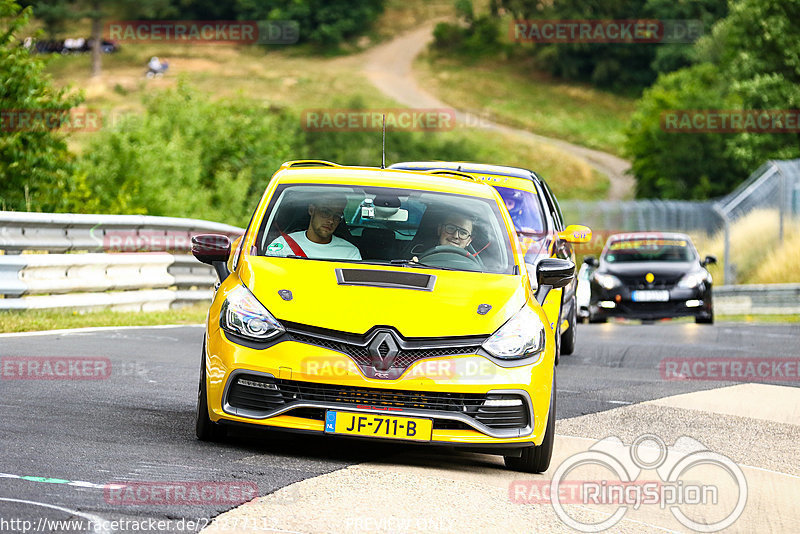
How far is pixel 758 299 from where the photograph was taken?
28.4 m

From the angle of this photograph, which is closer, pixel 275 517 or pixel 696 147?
pixel 275 517

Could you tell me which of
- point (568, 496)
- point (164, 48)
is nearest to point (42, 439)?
point (568, 496)

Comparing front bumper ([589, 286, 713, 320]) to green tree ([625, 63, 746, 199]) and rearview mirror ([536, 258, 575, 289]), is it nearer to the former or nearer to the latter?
rearview mirror ([536, 258, 575, 289])

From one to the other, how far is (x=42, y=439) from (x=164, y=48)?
11187 cm

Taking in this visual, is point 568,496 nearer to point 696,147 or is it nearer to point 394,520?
point 394,520

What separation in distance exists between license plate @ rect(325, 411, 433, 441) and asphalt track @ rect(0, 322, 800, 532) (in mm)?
220

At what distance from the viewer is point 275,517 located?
223 inches

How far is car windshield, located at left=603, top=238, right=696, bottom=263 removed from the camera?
22547 mm

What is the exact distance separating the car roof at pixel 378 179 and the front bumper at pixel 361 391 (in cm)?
166

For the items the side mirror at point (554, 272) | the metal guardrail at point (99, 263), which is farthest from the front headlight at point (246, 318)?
the metal guardrail at point (99, 263)

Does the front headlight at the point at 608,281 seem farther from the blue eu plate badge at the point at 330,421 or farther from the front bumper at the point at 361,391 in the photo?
the blue eu plate badge at the point at 330,421

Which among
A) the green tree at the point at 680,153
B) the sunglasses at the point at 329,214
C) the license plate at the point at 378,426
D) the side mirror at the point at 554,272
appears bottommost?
the license plate at the point at 378,426

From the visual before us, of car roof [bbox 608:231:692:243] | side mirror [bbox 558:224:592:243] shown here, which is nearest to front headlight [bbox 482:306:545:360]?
side mirror [bbox 558:224:592:243]

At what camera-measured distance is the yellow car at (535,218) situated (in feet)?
40.2
